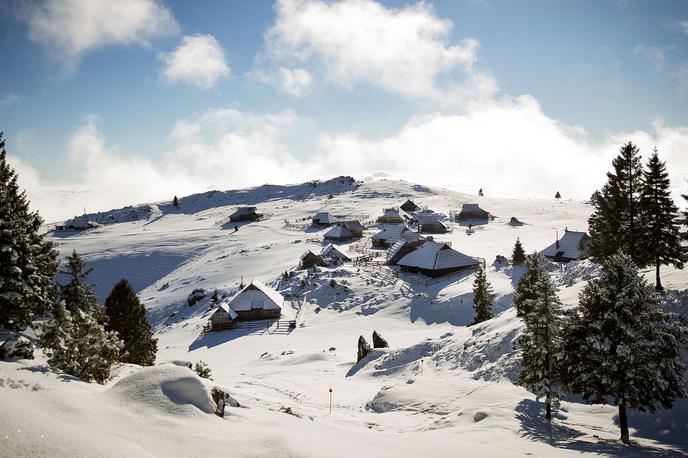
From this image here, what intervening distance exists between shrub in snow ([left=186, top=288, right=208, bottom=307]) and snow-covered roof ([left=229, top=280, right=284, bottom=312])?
443 inches

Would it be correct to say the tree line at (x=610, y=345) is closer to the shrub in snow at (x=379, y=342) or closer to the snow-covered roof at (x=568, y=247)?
the shrub in snow at (x=379, y=342)

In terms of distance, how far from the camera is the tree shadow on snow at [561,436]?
14648 millimetres

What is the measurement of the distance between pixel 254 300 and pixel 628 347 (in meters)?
36.2

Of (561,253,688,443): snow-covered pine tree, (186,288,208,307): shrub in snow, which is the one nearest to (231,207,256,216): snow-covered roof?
(186,288,208,307): shrub in snow

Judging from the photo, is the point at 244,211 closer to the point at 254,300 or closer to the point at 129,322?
the point at 254,300

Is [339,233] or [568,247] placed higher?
[339,233]

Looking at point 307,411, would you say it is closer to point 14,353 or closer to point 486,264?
point 14,353

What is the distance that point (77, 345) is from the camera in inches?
558

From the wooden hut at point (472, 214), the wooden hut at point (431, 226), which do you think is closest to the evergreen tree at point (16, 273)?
the wooden hut at point (431, 226)

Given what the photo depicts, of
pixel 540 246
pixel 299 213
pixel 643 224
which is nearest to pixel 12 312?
pixel 643 224

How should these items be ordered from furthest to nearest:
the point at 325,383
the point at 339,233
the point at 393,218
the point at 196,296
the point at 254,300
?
1. the point at 393,218
2. the point at 339,233
3. the point at 196,296
4. the point at 254,300
5. the point at 325,383

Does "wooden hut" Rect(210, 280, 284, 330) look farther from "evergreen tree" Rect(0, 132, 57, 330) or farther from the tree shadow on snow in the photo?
the tree shadow on snow

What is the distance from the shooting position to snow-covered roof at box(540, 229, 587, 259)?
55.0 metres

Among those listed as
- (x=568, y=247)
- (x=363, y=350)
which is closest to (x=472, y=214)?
(x=568, y=247)
